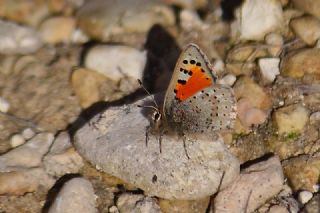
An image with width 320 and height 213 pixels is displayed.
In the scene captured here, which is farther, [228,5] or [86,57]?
[228,5]

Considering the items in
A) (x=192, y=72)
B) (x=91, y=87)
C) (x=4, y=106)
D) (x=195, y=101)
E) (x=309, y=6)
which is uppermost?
(x=309, y=6)

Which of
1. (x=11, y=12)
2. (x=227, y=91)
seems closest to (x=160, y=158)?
(x=227, y=91)

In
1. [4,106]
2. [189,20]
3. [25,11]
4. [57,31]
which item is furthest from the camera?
[25,11]

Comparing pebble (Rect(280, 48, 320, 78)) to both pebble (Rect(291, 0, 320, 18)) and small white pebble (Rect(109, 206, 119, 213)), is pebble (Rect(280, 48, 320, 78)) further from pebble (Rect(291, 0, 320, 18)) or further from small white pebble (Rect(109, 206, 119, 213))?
small white pebble (Rect(109, 206, 119, 213))

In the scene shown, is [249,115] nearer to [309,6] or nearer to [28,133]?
[309,6]

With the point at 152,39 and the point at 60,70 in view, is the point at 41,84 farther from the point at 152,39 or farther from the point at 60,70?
the point at 152,39

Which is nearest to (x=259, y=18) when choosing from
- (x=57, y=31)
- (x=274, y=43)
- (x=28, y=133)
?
(x=274, y=43)

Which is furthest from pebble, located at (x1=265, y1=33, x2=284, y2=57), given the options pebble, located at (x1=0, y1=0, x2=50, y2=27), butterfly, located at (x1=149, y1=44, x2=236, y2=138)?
pebble, located at (x1=0, y1=0, x2=50, y2=27)
